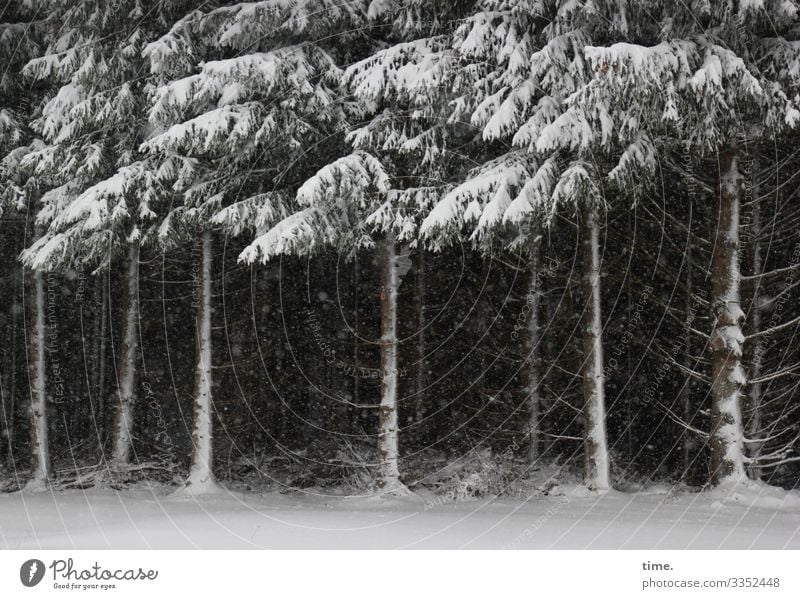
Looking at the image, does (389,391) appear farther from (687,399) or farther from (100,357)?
(100,357)

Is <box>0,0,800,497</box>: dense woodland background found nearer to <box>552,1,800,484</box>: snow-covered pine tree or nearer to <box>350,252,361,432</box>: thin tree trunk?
<box>552,1,800,484</box>: snow-covered pine tree

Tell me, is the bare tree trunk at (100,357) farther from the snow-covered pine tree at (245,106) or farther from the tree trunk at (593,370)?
the tree trunk at (593,370)

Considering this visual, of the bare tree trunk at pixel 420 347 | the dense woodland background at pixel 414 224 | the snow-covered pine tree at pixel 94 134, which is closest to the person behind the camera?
the dense woodland background at pixel 414 224

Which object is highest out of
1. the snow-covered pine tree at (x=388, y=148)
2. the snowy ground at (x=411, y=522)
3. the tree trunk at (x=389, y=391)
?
the snow-covered pine tree at (x=388, y=148)

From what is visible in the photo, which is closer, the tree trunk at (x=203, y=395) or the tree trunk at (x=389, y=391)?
the tree trunk at (x=389, y=391)

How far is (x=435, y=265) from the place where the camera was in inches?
680

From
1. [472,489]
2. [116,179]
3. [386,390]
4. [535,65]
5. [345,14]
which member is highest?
[345,14]

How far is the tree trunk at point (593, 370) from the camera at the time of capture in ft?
39.4

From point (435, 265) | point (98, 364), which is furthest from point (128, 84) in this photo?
point (98, 364)

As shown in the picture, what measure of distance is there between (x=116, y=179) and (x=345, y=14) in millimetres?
4288

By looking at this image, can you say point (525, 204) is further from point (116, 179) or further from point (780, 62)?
point (116, 179)

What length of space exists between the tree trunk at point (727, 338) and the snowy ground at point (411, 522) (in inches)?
24.5

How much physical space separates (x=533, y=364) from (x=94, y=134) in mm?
9584

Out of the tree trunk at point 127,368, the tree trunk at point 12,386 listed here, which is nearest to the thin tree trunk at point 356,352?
the tree trunk at point 127,368
